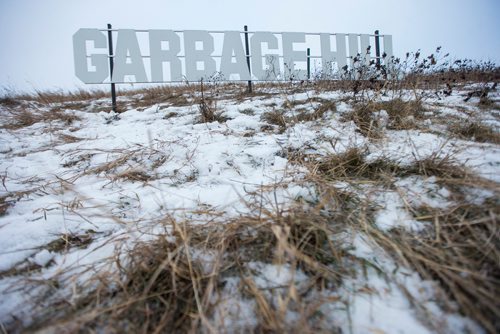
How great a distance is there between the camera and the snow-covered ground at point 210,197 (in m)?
0.75

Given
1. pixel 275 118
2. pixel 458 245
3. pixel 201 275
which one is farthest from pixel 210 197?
pixel 275 118

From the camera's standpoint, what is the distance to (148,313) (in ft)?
2.35

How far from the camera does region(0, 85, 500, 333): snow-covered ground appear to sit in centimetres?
75

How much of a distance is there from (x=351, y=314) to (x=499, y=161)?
51.5 inches

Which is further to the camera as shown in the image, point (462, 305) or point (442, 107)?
point (442, 107)

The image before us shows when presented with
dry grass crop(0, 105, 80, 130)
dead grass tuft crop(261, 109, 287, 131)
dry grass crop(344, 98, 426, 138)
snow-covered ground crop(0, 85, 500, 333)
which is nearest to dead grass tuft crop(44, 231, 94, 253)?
snow-covered ground crop(0, 85, 500, 333)

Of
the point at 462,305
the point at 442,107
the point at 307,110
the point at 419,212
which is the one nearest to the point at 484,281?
the point at 462,305

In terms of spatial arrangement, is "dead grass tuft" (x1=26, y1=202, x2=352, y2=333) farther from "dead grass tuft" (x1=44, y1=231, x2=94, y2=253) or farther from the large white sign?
the large white sign

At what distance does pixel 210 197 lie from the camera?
1.32 meters

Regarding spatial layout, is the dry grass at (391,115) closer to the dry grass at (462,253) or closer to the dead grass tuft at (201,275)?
the dry grass at (462,253)

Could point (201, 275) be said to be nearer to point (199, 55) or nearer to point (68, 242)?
point (68, 242)

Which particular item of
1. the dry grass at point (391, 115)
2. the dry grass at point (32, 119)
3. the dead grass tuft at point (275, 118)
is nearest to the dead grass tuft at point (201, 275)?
the dry grass at point (391, 115)

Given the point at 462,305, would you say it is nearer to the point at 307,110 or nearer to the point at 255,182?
the point at 255,182

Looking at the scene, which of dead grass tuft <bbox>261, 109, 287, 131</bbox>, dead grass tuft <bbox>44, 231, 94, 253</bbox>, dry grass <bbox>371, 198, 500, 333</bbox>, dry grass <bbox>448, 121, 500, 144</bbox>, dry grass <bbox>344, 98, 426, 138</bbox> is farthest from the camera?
dead grass tuft <bbox>261, 109, 287, 131</bbox>
